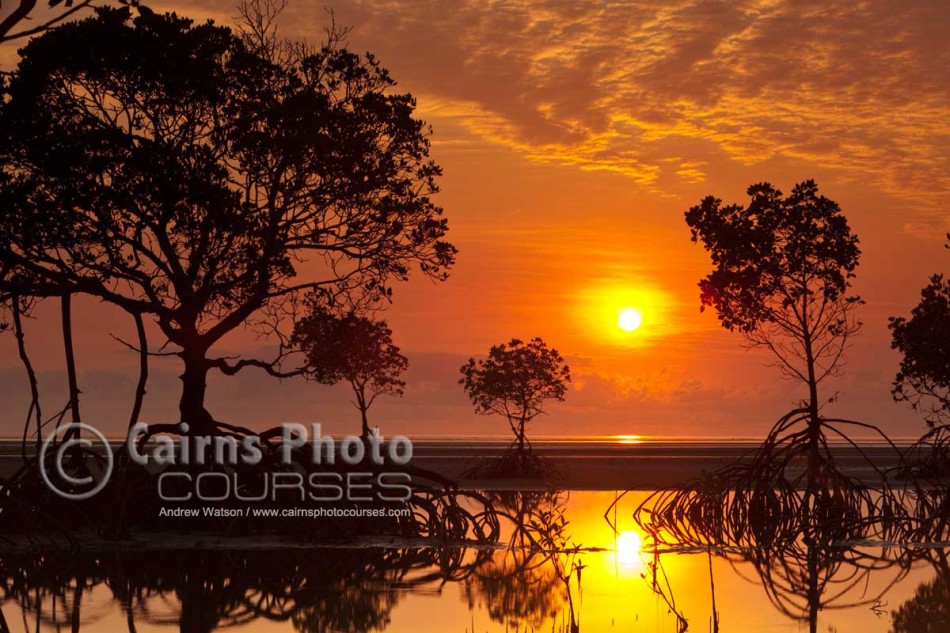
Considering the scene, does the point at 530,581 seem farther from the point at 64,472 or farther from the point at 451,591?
the point at 64,472

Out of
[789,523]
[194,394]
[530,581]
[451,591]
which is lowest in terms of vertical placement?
[451,591]

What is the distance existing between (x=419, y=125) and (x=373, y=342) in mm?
33478

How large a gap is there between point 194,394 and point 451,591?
9.36 metres

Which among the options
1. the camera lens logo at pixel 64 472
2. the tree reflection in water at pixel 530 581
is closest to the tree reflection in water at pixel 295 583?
the tree reflection in water at pixel 530 581

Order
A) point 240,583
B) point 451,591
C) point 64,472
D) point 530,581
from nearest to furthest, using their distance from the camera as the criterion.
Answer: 1. point 451,591
2. point 240,583
3. point 530,581
4. point 64,472

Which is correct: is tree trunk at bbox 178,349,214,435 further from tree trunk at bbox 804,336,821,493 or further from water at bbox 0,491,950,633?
tree trunk at bbox 804,336,821,493

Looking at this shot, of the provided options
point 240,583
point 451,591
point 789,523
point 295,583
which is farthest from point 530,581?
point 789,523

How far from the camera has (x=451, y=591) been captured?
16.7 meters

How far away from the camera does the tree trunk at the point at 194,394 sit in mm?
23812

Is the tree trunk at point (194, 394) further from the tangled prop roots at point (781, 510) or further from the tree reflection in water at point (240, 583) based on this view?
the tangled prop roots at point (781, 510)

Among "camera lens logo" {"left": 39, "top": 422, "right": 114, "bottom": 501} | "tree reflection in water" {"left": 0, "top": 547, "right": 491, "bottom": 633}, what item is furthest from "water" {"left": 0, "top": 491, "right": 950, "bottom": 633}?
"camera lens logo" {"left": 39, "top": 422, "right": 114, "bottom": 501}

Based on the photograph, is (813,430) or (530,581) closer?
→ (530,581)

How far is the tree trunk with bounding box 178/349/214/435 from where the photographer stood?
2381 centimetres

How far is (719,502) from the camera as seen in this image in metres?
24.2
